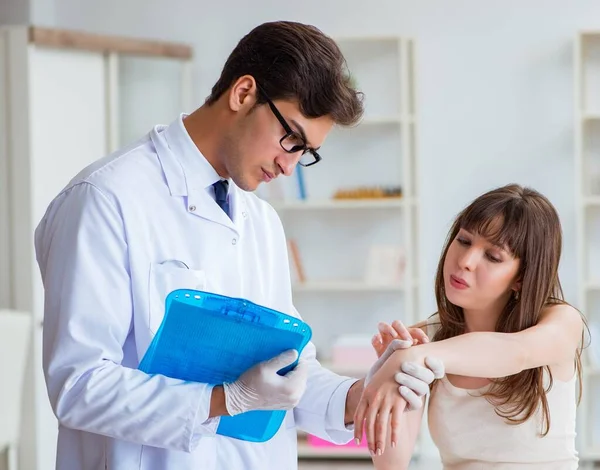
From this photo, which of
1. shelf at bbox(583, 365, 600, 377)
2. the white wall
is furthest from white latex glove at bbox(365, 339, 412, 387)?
the white wall

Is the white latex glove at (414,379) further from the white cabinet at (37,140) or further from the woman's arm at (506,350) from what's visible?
the white cabinet at (37,140)

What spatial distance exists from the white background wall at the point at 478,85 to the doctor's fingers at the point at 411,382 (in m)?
3.18

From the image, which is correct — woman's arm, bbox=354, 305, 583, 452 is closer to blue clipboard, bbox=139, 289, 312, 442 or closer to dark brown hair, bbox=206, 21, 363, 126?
blue clipboard, bbox=139, 289, 312, 442

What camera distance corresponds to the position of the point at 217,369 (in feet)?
4.67

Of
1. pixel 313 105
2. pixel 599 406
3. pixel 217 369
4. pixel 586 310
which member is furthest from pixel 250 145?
pixel 599 406

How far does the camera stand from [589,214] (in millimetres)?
4531

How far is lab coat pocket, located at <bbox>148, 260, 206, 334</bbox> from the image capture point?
1.45 metres

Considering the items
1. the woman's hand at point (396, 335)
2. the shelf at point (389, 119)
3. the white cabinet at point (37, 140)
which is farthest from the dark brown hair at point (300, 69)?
the shelf at point (389, 119)

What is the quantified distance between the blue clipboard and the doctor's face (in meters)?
0.30

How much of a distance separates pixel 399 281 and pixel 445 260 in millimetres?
2604

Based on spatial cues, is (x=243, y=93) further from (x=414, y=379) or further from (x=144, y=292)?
(x=414, y=379)

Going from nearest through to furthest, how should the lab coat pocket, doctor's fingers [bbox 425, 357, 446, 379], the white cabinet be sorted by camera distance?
the lab coat pocket < doctor's fingers [bbox 425, 357, 446, 379] < the white cabinet

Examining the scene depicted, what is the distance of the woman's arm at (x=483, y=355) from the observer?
1.54 m

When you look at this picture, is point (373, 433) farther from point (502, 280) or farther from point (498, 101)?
point (498, 101)
